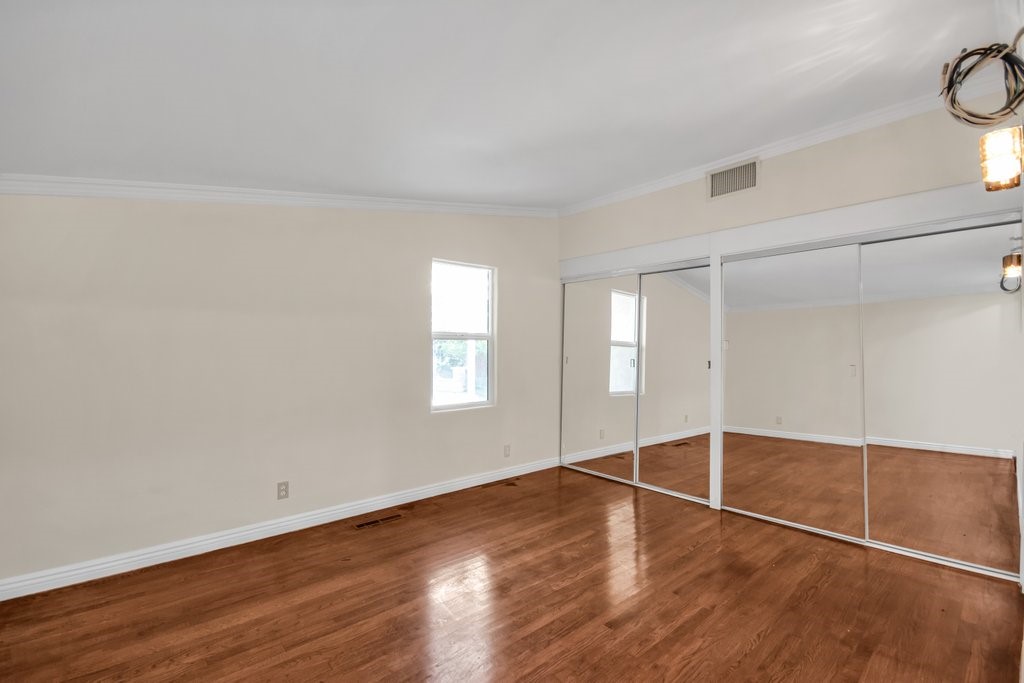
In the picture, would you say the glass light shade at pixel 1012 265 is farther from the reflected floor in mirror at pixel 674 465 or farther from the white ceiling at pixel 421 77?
the reflected floor in mirror at pixel 674 465

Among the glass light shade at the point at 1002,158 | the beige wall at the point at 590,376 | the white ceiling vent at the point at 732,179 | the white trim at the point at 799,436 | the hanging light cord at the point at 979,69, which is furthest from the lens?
the beige wall at the point at 590,376

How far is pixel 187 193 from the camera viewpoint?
3.03m

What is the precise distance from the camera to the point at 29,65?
1.74 meters

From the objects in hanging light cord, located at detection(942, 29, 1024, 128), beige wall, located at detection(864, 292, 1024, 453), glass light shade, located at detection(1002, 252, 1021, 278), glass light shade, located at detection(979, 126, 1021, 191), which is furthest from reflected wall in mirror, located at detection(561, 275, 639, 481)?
hanging light cord, located at detection(942, 29, 1024, 128)

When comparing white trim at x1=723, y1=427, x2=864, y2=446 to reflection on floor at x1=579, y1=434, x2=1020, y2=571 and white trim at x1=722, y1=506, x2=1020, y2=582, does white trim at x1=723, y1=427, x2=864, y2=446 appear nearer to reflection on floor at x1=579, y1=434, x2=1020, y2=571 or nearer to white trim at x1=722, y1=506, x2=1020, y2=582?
reflection on floor at x1=579, y1=434, x2=1020, y2=571

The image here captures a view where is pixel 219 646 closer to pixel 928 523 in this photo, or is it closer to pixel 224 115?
pixel 224 115

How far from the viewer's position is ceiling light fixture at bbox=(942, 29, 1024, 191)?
1.31 m

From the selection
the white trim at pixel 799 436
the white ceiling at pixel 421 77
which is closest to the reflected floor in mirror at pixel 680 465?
the white trim at pixel 799 436

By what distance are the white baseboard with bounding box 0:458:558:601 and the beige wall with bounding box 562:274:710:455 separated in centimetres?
143

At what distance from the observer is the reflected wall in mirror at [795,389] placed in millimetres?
3225

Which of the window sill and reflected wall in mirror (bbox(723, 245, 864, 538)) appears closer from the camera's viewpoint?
reflected wall in mirror (bbox(723, 245, 864, 538))

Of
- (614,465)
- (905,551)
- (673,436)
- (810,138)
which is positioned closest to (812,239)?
(810,138)

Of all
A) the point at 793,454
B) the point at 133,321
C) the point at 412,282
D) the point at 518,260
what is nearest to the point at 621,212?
the point at 518,260

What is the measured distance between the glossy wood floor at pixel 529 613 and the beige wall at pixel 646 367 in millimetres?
1163
